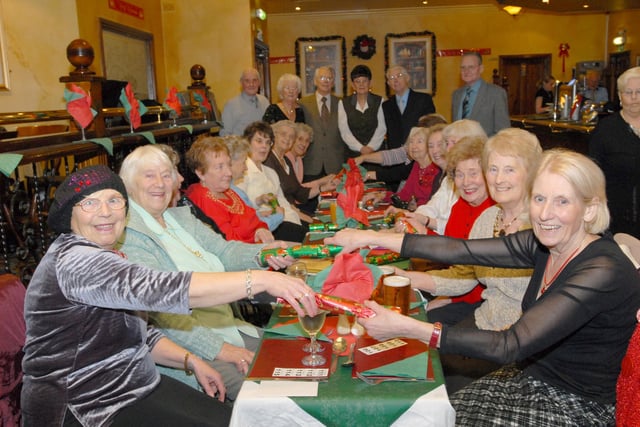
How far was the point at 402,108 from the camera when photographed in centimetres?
615

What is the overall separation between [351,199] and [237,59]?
20.9 ft

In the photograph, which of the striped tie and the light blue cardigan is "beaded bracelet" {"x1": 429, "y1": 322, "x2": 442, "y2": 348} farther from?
the striped tie

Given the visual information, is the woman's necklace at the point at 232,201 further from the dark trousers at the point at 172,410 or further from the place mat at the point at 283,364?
the place mat at the point at 283,364

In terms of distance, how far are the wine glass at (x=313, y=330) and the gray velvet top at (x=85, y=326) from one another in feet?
1.21

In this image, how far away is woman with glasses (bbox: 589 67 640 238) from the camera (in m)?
3.80

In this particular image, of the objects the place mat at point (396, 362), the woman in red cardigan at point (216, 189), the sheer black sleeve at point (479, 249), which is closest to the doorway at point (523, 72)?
the woman in red cardigan at point (216, 189)

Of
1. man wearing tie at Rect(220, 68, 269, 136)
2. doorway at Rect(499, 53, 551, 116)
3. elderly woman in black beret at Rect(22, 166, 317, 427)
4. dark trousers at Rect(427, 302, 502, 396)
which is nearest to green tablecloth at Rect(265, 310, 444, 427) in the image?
elderly woman in black beret at Rect(22, 166, 317, 427)

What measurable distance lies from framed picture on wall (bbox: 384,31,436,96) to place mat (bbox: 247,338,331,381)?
1280 centimetres

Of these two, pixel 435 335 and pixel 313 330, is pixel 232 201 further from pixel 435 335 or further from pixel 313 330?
pixel 435 335

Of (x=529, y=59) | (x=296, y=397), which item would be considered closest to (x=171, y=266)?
(x=296, y=397)

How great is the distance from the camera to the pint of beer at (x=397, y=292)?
1910 millimetres

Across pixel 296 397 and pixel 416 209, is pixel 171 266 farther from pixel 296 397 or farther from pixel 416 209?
pixel 416 209

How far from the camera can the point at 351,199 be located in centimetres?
346

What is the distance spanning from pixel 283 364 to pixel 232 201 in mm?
2123
